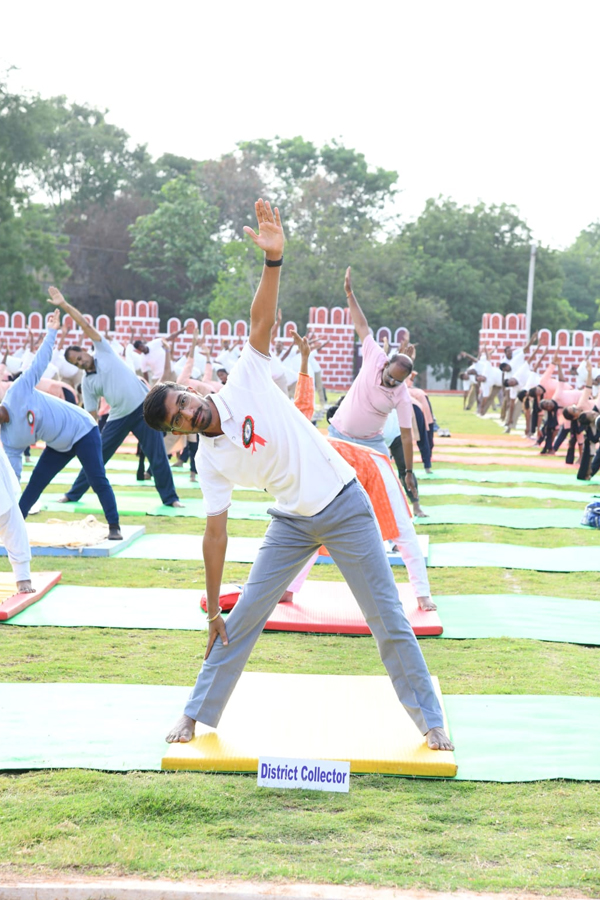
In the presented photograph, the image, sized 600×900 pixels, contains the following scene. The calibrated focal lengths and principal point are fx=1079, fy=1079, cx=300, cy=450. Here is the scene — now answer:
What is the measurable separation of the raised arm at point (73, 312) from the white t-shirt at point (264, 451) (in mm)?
5026

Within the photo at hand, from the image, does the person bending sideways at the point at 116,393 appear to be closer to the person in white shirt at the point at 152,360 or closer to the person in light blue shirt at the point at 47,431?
the person in light blue shirt at the point at 47,431

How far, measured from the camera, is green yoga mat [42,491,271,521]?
1119cm

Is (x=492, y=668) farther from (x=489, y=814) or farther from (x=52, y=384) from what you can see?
(x=52, y=384)

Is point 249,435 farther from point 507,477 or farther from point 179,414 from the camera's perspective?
point 507,477

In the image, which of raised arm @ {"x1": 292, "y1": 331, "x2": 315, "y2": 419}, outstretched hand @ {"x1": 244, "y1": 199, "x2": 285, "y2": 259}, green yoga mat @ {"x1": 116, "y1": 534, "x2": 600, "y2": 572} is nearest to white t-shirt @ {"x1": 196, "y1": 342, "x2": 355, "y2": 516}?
outstretched hand @ {"x1": 244, "y1": 199, "x2": 285, "y2": 259}

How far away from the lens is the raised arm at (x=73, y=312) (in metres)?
9.06

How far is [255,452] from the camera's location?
4.06 meters

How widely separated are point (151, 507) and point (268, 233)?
7.81m

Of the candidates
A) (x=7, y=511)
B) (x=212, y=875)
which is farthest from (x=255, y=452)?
(x=7, y=511)

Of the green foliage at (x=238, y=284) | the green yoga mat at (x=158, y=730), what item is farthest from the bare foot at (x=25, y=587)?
the green foliage at (x=238, y=284)

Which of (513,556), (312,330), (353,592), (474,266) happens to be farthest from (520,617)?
(474,266)

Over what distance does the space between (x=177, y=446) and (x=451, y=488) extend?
12.3 feet

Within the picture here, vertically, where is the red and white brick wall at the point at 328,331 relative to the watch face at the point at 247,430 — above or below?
above

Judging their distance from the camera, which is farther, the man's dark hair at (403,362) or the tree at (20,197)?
the tree at (20,197)
